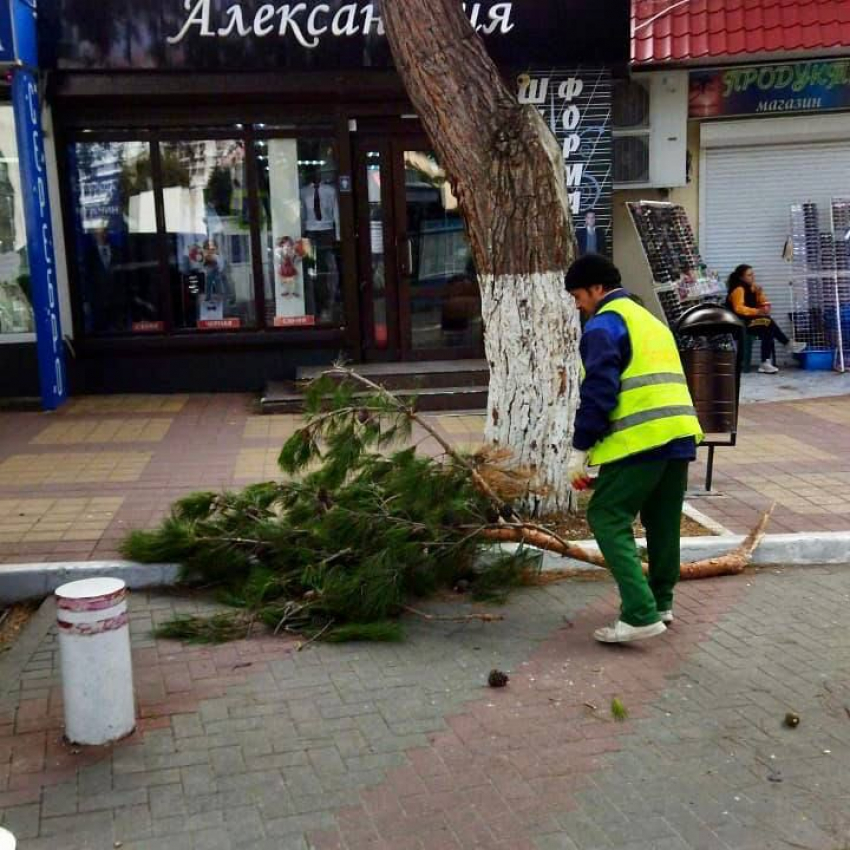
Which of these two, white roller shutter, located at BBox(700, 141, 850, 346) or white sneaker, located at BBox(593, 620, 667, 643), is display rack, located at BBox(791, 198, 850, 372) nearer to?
white roller shutter, located at BBox(700, 141, 850, 346)

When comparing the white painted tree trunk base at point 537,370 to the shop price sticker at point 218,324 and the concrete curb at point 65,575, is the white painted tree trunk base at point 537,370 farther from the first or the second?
the shop price sticker at point 218,324

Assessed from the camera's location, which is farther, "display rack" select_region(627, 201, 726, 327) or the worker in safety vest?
"display rack" select_region(627, 201, 726, 327)

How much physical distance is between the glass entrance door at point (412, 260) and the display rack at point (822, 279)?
4.43 m

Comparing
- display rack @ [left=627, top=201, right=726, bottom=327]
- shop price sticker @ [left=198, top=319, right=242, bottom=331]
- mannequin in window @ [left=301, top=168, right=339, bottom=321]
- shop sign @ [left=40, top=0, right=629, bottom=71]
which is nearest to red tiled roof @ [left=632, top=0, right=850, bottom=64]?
shop sign @ [left=40, top=0, right=629, bottom=71]

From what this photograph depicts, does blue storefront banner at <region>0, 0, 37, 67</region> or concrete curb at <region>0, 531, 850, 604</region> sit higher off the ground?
blue storefront banner at <region>0, 0, 37, 67</region>

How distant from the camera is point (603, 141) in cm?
1170

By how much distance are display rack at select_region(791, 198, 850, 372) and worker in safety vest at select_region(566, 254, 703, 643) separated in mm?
9143

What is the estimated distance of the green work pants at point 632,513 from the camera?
4621 mm

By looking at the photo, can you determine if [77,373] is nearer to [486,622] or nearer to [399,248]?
[399,248]

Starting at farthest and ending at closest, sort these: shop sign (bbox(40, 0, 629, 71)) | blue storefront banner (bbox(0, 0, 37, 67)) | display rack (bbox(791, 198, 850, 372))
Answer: display rack (bbox(791, 198, 850, 372)), shop sign (bbox(40, 0, 629, 71)), blue storefront banner (bbox(0, 0, 37, 67))

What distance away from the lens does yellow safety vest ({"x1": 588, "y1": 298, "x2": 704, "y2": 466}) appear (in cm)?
453

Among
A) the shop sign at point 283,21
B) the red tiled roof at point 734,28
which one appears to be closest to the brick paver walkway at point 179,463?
the shop sign at point 283,21

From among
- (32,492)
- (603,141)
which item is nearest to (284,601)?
(32,492)

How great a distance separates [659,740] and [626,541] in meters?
1.03
